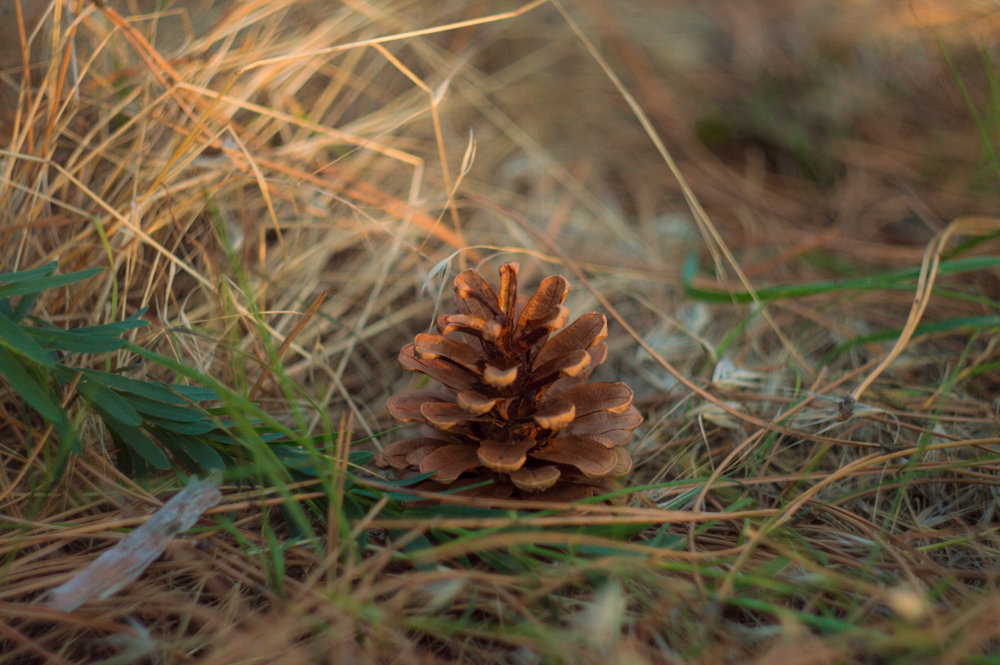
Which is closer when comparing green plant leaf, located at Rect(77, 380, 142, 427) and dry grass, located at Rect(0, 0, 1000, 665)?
dry grass, located at Rect(0, 0, 1000, 665)

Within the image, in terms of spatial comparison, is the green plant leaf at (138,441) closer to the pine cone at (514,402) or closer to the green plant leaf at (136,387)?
the green plant leaf at (136,387)

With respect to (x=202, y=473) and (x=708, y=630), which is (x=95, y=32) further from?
(x=708, y=630)

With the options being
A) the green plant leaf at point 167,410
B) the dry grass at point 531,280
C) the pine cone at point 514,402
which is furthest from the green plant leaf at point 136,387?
the pine cone at point 514,402

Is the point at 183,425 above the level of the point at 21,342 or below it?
below

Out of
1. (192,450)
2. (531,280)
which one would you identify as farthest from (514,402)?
(531,280)

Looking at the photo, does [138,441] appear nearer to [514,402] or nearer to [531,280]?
[514,402]

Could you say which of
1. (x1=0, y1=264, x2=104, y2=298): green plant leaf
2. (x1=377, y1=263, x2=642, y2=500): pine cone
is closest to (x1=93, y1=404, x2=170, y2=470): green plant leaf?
(x1=0, y1=264, x2=104, y2=298): green plant leaf

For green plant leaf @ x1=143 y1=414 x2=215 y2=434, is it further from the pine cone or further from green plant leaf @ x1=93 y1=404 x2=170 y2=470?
the pine cone
